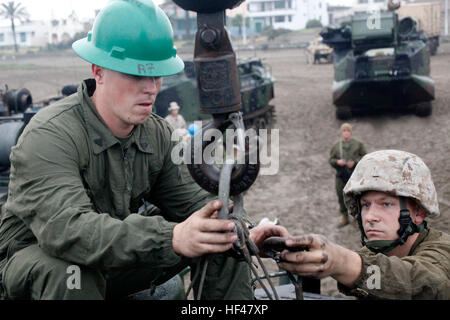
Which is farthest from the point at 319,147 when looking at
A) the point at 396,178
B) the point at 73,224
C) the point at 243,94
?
the point at 73,224

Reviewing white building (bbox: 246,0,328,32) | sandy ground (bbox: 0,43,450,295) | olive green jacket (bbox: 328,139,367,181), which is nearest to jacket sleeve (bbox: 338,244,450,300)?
sandy ground (bbox: 0,43,450,295)

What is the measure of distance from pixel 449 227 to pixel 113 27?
684 cm

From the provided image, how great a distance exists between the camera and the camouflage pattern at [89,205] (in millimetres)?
2307

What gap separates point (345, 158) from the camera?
9.09 m

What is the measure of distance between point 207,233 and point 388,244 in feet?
3.43

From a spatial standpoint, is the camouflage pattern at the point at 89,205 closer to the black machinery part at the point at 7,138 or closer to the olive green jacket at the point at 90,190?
the olive green jacket at the point at 90,190

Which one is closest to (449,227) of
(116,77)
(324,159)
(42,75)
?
(324,159)

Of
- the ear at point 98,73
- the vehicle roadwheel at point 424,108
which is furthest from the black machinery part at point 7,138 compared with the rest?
the vehicle roadwheel at point 424,108

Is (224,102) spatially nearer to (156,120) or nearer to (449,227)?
(156,120)

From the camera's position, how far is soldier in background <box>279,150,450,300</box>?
2285 millimetres

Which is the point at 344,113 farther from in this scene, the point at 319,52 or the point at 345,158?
the point at 319,52

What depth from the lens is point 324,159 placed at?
13.0m

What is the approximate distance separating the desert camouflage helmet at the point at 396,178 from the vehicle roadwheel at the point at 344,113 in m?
13.1
